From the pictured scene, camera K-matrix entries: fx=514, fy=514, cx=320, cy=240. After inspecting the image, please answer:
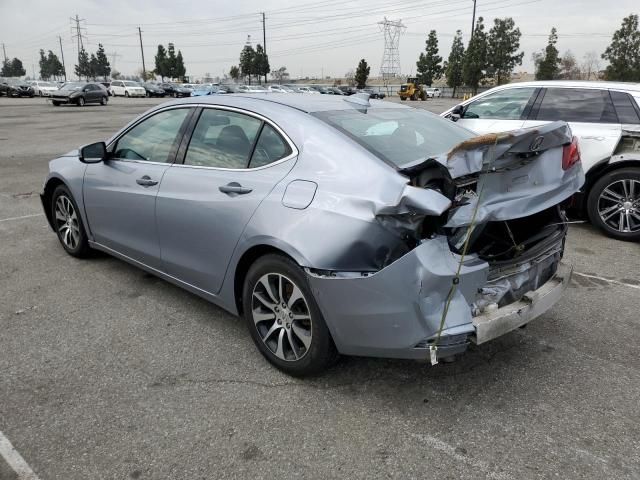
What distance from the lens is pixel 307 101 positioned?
354 centimetres

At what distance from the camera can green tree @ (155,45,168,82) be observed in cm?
9500

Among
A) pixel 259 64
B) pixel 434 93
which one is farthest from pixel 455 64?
pixel 259 64

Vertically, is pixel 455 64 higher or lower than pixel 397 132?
higher

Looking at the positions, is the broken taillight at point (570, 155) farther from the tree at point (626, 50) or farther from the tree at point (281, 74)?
the tree at point (281, 74)

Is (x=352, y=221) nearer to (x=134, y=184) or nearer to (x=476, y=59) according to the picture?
(x=134, y=184)

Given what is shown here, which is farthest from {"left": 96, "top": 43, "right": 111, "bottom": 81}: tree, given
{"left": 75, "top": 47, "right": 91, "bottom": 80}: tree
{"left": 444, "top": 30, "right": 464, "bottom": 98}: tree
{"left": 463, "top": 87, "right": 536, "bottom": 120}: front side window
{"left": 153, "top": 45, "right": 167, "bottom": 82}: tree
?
{"left": 463, "top": 87, "right": 536, "bottom": 120}: front side window

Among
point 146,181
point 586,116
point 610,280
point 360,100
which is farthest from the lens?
point 586,116

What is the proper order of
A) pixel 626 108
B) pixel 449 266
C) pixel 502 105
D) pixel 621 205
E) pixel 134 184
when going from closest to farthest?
pixel 449 266, pixel 134 184, pixel 621 205, pixel 626 108, pixel 502 105

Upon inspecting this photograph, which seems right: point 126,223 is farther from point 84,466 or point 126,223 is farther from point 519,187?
point 519,187

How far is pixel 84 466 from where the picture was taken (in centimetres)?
237

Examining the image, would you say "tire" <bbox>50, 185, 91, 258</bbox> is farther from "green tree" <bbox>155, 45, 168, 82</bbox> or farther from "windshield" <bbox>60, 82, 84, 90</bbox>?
"green tree" <bbox>155, 45, 168, 82</bbox>

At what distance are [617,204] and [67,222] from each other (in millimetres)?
6040

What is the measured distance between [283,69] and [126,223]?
417 feet

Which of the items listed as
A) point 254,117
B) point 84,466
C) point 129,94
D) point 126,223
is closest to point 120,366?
point 84,466
